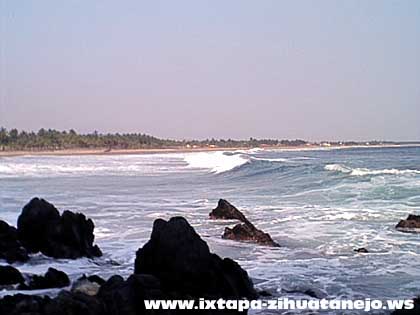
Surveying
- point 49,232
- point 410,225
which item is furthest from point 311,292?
point 410,225

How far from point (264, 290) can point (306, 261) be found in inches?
120

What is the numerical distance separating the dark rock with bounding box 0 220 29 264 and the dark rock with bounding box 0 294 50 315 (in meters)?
4.86

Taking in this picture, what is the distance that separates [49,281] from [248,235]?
679cm

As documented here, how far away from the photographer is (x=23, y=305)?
6.57 meters

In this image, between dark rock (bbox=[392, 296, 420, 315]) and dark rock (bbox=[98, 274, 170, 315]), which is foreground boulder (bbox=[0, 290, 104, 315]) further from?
dark rock (bbox=[392, 296, 420, 315])

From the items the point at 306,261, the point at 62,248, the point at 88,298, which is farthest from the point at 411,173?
the point at 88,298

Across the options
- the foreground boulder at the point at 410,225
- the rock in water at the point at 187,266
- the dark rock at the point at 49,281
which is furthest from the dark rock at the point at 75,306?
the foreground boulder at the point at 410,225

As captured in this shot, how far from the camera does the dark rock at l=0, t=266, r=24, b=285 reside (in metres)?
9.14

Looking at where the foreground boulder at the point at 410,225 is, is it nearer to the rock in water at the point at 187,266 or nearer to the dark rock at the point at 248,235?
the dark rock at the point at 248,235

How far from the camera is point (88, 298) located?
6715 mm

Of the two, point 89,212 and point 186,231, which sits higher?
point 186,231

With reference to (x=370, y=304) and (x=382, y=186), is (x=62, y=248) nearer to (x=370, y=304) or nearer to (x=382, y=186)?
(x=370, y=304)

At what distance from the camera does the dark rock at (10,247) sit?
11.6 meters

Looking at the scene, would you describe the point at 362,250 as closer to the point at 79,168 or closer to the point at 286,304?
the point at 286,304
